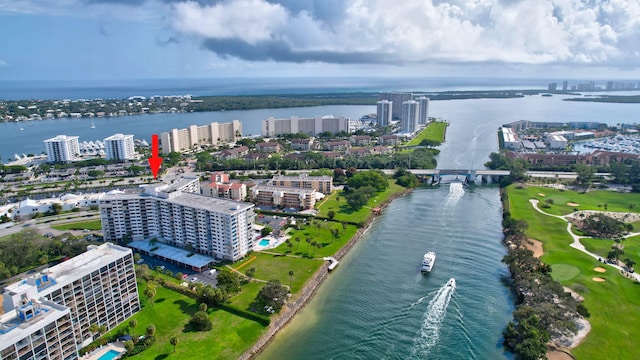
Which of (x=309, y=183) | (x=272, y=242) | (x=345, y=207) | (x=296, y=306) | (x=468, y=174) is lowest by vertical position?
(x=296, y=306)

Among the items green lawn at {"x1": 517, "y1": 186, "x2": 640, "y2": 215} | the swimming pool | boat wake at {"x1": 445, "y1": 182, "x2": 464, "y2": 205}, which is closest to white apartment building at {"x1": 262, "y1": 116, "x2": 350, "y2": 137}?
boat wake at {"x1": 445, "y1": 182, "x2": 464, "y2": 205}

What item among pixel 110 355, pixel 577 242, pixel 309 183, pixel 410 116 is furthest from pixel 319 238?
pixel 410 116

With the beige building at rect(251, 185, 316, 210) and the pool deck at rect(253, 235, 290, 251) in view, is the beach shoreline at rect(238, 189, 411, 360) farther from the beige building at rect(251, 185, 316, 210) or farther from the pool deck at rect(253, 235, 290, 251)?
the beige building at rect(251, 185, 316, 210)

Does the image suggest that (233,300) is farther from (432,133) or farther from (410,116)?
(410,116)

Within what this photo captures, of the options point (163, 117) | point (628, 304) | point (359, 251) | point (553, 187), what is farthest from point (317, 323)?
point (163, 117)

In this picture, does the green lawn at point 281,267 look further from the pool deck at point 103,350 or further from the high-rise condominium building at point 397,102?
the high-rise condominium building at point 397,102

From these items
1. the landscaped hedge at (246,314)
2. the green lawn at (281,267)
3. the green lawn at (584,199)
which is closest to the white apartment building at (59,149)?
the green lawn at (281,267)

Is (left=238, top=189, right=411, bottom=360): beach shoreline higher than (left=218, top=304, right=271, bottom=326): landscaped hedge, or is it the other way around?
(left=218, top=304, right=271, bottom=326): landscaped hedge
